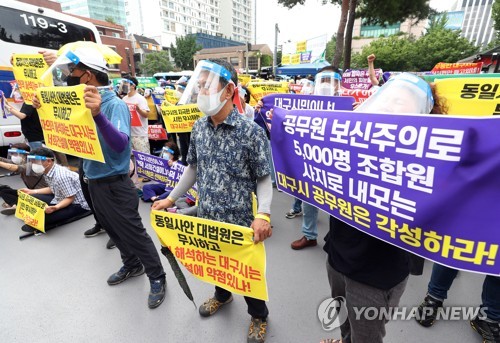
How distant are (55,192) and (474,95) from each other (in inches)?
183

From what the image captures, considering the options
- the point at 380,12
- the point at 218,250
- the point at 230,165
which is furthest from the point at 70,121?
the point at 380,12

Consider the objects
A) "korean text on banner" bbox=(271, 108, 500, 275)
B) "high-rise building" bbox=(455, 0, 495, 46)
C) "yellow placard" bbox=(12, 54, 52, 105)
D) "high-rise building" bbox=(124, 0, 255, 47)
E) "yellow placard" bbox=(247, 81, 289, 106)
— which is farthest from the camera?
"high-rise building" bbox=(455, 0, 495, 46)

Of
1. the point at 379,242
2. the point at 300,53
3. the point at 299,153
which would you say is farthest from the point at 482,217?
the point at 300,53

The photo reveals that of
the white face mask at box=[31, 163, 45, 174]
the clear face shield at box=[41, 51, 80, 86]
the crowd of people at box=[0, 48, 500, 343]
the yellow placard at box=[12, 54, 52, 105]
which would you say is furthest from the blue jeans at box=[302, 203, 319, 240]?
the yellow placard at box=[12, 54, 52, 105]

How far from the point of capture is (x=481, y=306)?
1.93m

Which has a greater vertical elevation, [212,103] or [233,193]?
[212,103]

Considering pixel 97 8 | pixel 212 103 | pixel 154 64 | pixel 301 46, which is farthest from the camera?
pixel 97 8

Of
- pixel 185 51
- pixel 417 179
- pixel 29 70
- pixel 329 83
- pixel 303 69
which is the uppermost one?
pixel 185 51

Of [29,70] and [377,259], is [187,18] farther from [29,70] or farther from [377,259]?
[377,259]

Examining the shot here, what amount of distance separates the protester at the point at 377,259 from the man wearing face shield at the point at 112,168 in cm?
155

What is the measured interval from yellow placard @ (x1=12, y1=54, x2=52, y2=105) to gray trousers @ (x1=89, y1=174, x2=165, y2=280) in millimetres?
2332

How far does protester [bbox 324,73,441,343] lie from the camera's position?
1.12m

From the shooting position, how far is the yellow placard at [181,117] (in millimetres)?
3837

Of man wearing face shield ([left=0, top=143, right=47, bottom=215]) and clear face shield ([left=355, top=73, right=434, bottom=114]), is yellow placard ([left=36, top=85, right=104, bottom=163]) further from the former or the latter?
man wearing face shield ([left=0, top=143, right=47, bottom=215])
